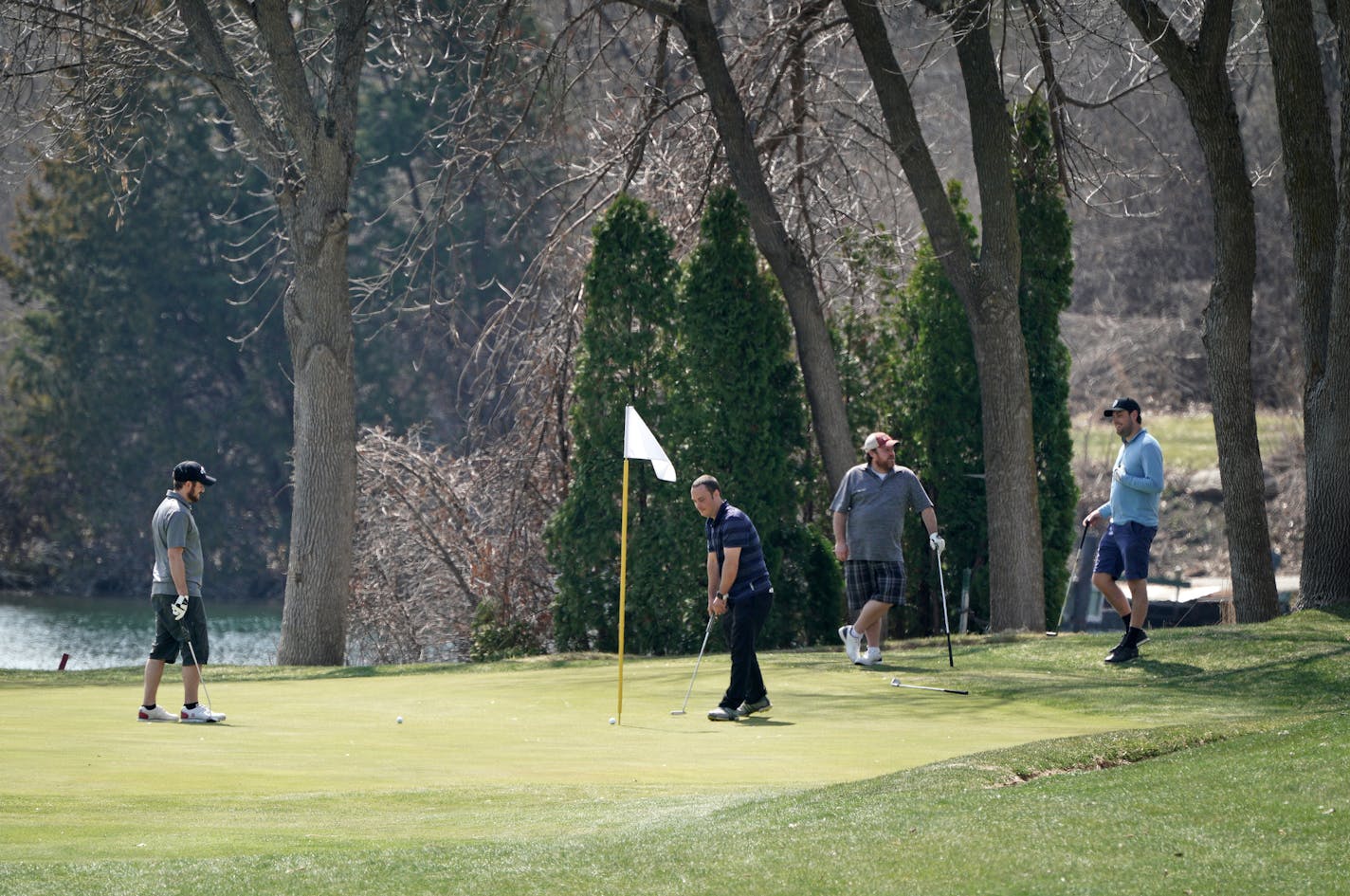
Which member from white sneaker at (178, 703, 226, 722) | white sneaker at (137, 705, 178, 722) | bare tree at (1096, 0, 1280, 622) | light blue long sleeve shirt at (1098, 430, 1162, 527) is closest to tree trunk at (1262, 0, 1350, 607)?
bare tree at (1096, 0, 1280, 622)

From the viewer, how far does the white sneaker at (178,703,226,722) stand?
1205 centimetres

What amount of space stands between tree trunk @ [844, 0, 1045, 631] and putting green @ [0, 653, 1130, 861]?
3529 mm

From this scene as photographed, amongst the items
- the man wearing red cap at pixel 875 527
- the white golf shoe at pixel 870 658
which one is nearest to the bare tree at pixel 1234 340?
the man wearing red cap at pixel 875 527

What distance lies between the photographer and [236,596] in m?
52.0

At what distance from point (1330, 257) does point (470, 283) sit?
37.5m

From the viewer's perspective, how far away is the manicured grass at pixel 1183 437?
42.3 meters

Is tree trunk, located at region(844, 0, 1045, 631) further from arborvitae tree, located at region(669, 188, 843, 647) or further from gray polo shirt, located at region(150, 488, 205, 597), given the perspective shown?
gray polo shirt, located at region(150, 488, 205, 597)

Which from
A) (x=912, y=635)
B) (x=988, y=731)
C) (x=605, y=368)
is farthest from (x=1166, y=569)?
(x=988, y=731)

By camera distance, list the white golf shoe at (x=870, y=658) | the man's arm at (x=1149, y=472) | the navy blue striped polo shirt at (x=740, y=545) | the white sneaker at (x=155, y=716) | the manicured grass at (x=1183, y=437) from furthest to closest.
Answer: the manicured grass at (x=1183, y=437)
the white golf shoe at (x=870, y=658)
the man's arm at (x=1149, y=472)
the white sneaker at (x=155, y=716)
the navy blue striped polo shirt at (x=740, y=545)

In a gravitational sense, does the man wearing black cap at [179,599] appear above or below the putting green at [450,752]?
above

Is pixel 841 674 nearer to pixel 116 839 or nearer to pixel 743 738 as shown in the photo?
pixel 743 738

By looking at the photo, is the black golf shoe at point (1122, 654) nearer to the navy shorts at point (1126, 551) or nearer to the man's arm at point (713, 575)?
the navy shorts at point (1126, 551)

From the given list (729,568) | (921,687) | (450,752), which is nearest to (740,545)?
(729,568)

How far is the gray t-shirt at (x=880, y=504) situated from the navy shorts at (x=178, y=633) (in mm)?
5425
